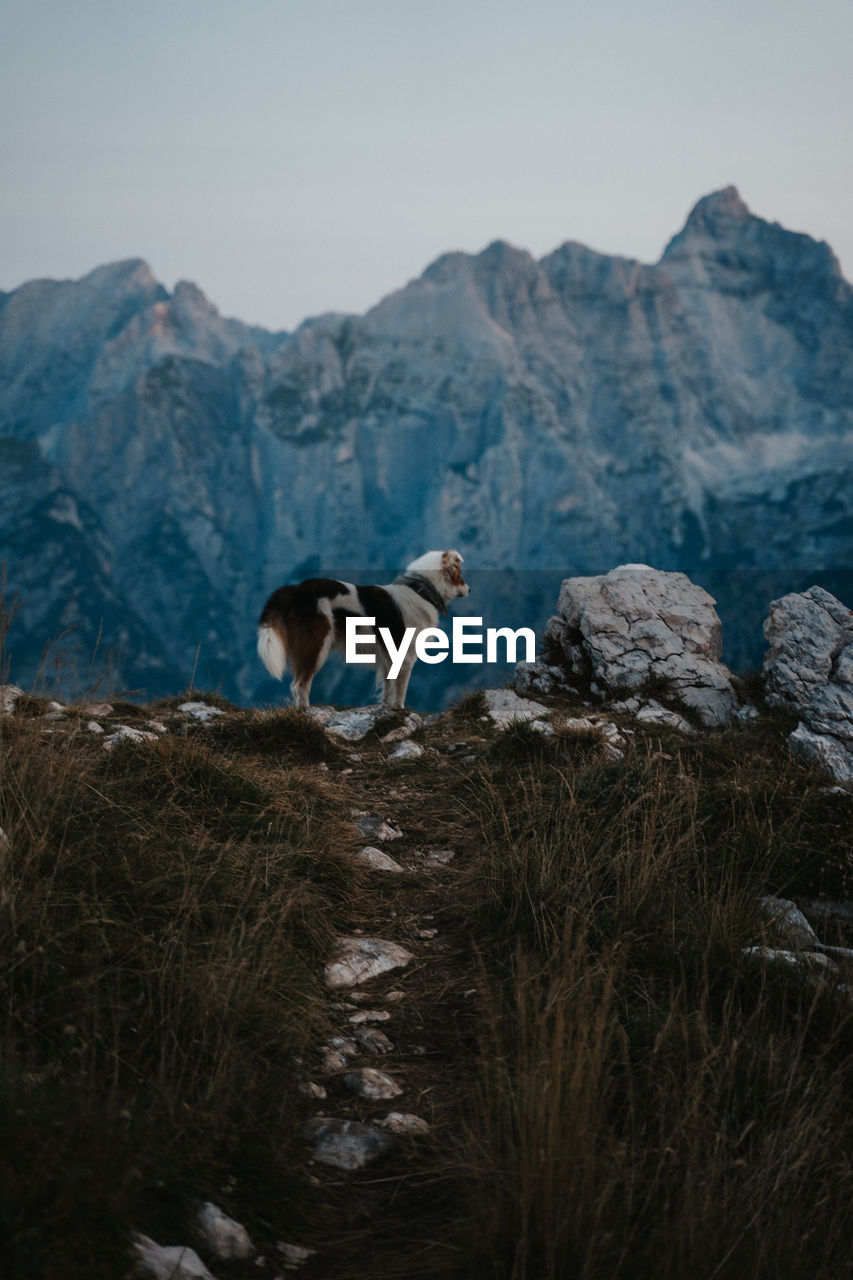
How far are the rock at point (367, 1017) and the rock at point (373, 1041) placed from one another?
72mm

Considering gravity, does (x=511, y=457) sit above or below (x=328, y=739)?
above

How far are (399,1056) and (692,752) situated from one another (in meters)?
4.83

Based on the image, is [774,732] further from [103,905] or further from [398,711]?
[103,905]

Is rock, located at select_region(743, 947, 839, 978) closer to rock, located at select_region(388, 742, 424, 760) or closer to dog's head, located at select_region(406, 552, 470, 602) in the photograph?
rock, located at select_region(388, 742, 424, 760)

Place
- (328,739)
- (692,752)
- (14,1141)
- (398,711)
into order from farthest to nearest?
(398,711) < (328,739) < (692,752) < (14,1141)

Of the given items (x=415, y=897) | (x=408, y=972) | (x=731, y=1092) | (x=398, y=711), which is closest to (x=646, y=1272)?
(x=731, y=1092)

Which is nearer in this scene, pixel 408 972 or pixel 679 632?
pixel 408 972

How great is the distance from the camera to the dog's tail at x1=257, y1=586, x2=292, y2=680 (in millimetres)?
11773

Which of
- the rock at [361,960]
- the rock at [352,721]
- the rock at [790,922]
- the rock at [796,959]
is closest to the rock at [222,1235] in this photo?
the rock at [361,960]

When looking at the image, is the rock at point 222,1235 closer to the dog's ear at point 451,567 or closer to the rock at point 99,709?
the rock at point 99,709

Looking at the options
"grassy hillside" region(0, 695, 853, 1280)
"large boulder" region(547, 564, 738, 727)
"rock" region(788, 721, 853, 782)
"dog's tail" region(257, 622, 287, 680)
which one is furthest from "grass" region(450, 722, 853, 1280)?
"dog's tail" region(257, 622, 287, 680)

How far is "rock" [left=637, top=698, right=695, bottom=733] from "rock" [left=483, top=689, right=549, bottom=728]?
112 cm

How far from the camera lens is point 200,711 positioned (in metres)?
10.4

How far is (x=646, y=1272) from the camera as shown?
2.55 meters
